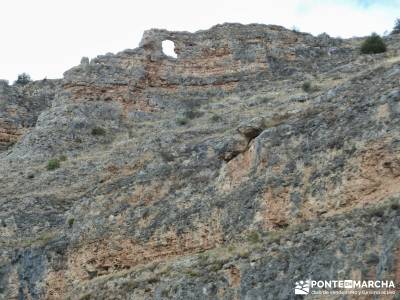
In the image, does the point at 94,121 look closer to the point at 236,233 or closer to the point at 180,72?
the point at 180,72

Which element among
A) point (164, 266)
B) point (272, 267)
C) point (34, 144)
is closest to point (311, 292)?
point (272, 267)

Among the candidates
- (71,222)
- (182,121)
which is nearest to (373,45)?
(182,121)

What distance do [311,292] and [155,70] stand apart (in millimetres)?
23456

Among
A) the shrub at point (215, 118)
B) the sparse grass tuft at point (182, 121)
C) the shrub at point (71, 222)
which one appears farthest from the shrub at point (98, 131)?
the shrub at point (71, 222)

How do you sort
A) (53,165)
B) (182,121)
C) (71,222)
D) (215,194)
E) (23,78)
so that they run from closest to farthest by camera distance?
1. (215,194)
2. (71,222)
3. (53,165)
4. (182,121)
5. (23,78)

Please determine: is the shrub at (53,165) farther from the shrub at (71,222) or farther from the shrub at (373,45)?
the shrub at (373,45)

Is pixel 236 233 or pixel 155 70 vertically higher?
pixel 155 70

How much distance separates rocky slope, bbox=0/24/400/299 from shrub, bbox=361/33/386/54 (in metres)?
0.56

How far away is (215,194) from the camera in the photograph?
65.1 ft

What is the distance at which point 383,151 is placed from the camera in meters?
16.5

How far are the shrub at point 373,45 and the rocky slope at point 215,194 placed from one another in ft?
1.85

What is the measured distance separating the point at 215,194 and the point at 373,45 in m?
16.6

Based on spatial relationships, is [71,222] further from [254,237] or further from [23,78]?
[23,78]

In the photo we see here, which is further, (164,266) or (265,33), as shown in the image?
(265,33)
